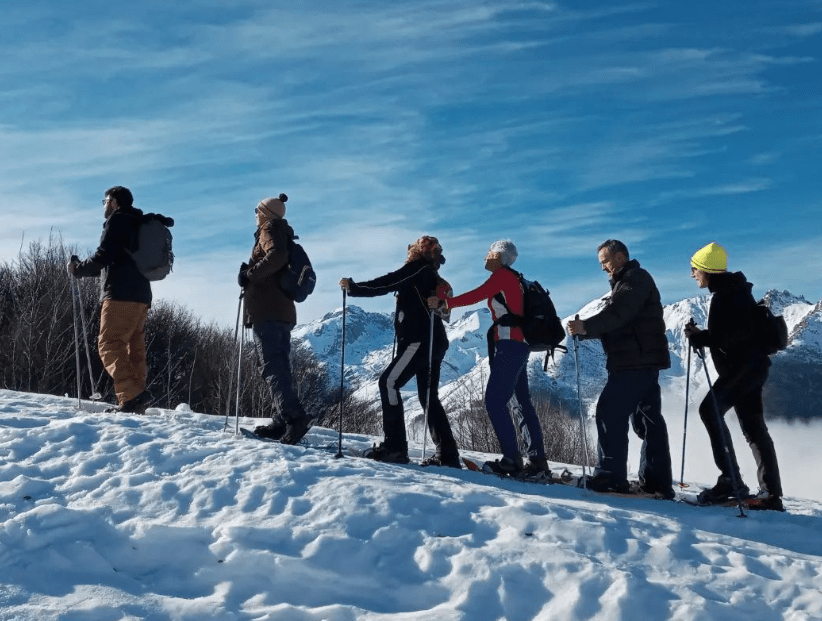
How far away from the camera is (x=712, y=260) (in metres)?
8.05

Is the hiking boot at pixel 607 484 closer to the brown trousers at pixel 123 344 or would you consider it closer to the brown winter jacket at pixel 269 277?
the brown winter jacket at pixel 269 277

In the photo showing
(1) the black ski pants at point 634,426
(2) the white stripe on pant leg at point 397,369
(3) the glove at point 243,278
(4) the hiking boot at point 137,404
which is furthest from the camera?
(4) the hiking boot at point 137,404

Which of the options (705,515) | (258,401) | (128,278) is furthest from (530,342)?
(258,401)

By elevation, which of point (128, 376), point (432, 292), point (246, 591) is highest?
point (432, 292)

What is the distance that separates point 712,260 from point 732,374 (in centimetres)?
105

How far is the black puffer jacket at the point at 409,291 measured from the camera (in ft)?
27.7

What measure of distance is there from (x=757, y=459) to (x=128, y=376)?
6353 mm

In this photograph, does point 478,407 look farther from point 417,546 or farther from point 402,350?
point 417,546

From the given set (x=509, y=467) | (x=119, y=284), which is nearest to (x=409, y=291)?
(x=509, y=467)

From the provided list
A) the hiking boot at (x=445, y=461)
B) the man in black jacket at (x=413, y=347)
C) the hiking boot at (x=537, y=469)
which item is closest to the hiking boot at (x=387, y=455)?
the man in black jacket at (x=413, y=347)

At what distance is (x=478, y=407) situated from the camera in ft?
68.1

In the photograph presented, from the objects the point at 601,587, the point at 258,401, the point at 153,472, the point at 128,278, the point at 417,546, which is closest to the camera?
the point at 601,587

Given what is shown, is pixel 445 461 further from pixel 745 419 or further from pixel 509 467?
pixel 745 419

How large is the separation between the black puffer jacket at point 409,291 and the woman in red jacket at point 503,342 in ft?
0.78
